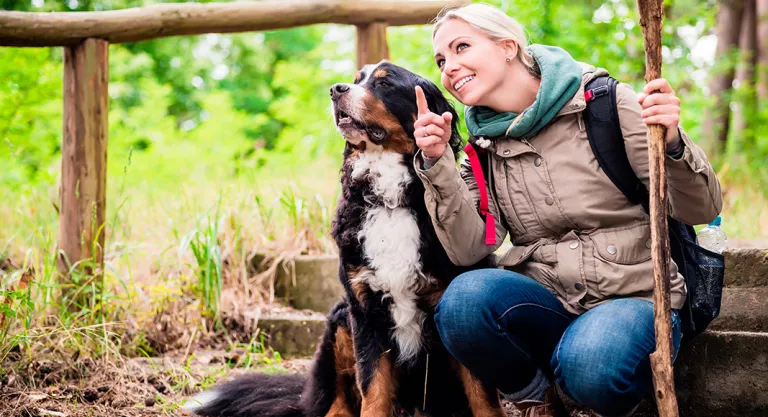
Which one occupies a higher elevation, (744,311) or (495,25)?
(495,25)

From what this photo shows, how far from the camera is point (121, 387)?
2.98 m

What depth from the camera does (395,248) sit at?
2518 mm

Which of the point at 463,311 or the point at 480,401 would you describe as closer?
the point at 463,311

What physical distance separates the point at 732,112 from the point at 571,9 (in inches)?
126

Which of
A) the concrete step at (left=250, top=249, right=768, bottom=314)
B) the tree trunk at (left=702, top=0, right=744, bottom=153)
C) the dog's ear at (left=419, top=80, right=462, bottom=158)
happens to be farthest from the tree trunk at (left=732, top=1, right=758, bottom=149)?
the dog's ear at (left=419, top=80, right=462, bottom=158)

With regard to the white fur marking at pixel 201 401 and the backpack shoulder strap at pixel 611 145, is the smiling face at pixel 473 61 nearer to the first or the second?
the backpack shoulder strap at pixel 611 145

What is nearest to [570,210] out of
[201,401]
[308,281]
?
[201,401]

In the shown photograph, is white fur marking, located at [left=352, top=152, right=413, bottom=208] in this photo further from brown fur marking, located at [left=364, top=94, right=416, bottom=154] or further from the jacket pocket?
the jacket pocket

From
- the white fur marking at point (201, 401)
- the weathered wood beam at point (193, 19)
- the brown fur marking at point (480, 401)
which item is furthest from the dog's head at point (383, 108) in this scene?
the weathered wood beam at point (193, 19)

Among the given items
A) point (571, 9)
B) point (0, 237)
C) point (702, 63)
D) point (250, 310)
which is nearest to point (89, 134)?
point (250, 310)

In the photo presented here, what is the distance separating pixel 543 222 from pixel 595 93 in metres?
0.45

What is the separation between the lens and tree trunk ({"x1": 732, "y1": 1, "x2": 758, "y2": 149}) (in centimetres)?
790

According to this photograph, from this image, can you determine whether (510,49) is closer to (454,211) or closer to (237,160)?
(454,211)

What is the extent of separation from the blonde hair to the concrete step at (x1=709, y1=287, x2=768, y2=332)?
1.41m
